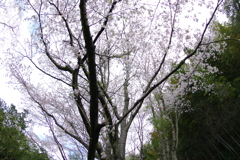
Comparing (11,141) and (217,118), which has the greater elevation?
(217,118)

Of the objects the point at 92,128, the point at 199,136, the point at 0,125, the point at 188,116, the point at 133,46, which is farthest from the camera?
the point at 188,116

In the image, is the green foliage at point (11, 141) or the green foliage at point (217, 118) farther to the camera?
the green foliage at point (217, 118)

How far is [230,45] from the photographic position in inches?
383

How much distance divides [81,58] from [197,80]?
233 inches

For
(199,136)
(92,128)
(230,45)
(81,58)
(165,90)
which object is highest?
(230,45)

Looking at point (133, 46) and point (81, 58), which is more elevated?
point (133, 46)

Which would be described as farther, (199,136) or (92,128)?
(199,136)

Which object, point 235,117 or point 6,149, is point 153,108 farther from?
point 6,149

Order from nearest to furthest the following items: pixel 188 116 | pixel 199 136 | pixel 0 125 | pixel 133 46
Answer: pixel 0 125 → pixel 133 46 → pixel 199 136 → pixel 188 116

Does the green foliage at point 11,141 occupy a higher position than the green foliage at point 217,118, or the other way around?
the green foliage at point 217,118

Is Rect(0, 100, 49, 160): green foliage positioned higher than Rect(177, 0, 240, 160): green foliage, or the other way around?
Rect(177, 0, 240, 160): green foliage

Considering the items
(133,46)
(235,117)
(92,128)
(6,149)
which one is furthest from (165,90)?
(92,128)

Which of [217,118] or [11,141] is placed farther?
[217,118]

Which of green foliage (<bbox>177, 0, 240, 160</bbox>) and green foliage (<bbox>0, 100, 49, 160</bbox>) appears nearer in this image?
green foliage (<bbox>0, 100, 49, 160</bbox>)
